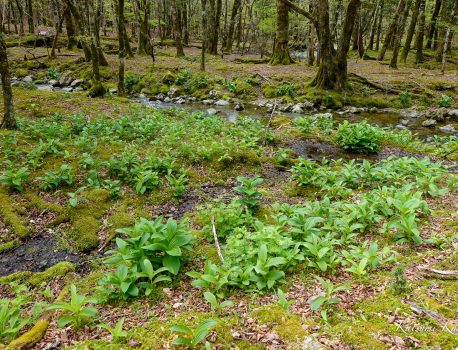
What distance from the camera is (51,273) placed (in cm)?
429

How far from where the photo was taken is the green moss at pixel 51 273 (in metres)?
4.17

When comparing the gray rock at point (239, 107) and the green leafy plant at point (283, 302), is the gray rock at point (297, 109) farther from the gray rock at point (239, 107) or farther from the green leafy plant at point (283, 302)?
the green leafy plant at point (283, 302)

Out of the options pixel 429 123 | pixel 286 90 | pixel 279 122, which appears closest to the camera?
pixel 279 122

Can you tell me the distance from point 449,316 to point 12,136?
9137mm

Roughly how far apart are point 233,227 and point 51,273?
2557 millimetres

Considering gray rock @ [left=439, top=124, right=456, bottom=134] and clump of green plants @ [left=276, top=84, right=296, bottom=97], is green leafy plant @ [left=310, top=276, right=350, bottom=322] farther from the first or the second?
clump of green plants @ [left=276, top=84, right=296, bottom=97]

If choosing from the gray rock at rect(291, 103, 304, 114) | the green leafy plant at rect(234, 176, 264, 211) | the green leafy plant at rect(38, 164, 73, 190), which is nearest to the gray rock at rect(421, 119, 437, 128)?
the gray rock at rect(291, 103, 304, 114)

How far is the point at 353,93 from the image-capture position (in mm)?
17312

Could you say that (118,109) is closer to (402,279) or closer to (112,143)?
(112,143)

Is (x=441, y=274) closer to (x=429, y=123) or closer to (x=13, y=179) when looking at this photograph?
(x=13, y=179)

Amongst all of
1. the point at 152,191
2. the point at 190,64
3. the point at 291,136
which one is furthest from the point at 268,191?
the point at 190,64

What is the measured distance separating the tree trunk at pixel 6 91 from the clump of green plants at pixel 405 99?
17.4 metres

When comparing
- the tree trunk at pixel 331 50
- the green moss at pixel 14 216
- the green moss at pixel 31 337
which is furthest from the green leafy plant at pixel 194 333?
the tree trunk at pixel 331 50

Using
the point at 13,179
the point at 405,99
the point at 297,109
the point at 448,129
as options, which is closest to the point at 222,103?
the point at 297,109
